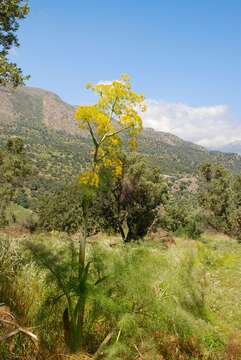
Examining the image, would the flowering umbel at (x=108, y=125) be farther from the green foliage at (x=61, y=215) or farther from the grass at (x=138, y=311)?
the green foliage at (x=61, y=215)

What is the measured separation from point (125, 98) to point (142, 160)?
80.0 ft

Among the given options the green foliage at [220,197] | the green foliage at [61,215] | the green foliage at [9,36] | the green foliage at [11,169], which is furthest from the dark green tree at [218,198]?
the green foliage at [9,36]

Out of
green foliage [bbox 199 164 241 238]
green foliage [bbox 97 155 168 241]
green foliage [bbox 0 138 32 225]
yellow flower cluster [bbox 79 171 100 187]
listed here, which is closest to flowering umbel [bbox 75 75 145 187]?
yellow flower cluster [bbox 79 171 100 187]

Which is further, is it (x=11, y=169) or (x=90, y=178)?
(x=11, y=169)

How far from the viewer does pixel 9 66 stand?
31.9 ft

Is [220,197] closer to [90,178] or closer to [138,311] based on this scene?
[138,311]

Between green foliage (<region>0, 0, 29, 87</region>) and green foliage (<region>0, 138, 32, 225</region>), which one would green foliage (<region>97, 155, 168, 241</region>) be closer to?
green foliage (<region>0, 138, 32, 225</region>)

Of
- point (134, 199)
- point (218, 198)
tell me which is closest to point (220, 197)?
point (218, 198)

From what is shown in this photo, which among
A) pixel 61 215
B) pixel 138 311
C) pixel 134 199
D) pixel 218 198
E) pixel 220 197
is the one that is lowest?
pixel 61 215

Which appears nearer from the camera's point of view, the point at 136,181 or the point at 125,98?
the point at 125,98

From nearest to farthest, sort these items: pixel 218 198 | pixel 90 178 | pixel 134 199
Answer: pixel 90 178 < pixel 134 199 < pixel 218 198

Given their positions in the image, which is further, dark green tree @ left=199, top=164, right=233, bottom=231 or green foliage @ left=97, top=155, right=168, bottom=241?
dark green tree @ left=199, top=164, right=233, bottom=231

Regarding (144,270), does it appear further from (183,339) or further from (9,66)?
(9,66)

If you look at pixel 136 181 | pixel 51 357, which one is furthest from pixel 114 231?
pixel 51 357
